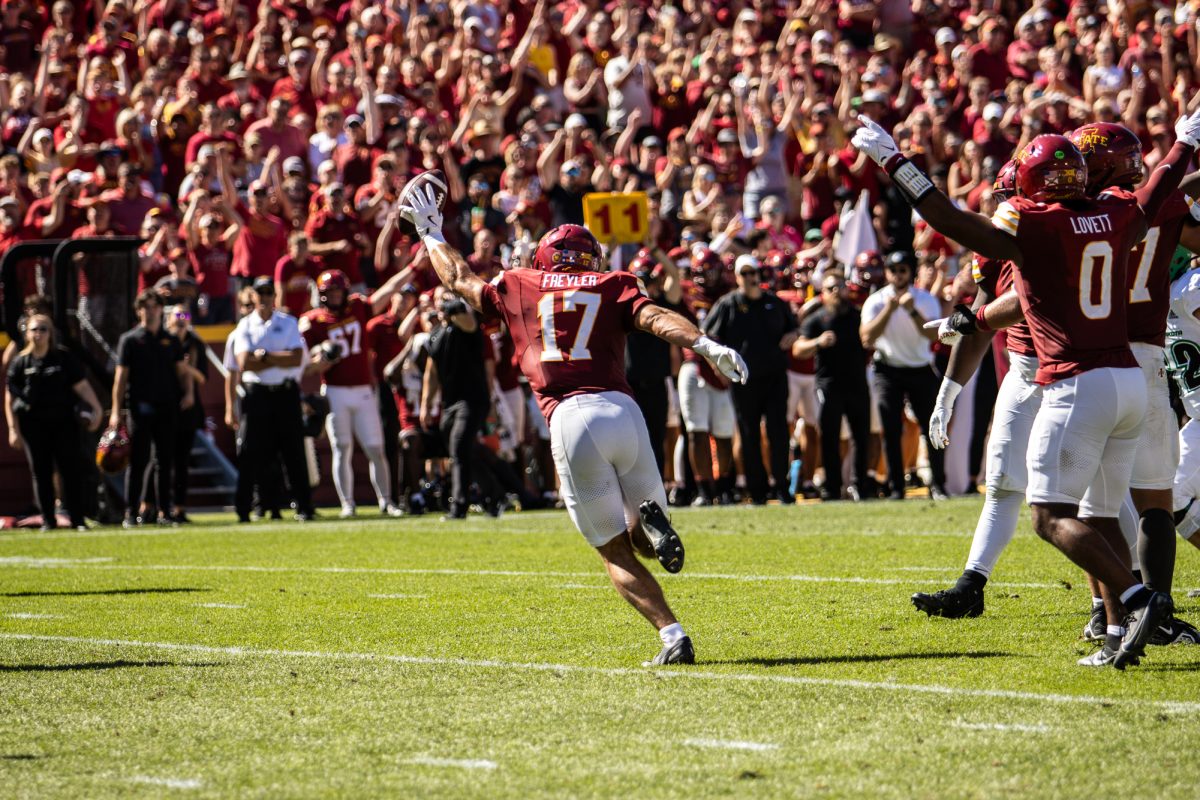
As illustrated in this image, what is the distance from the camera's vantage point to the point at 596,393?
7.52 m

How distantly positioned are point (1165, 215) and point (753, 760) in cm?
328

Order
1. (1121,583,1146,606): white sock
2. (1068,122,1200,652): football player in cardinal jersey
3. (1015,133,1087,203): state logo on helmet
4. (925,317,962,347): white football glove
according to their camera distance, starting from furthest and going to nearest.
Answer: (925,317,962,347): white football glove < (1068,122,1200,652): football player in cardinal jersey < (1015,133,1087,203): state logo on helmet < (1121,583,1146,606): white sock

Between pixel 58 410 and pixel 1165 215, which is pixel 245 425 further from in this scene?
pixel 1165 215

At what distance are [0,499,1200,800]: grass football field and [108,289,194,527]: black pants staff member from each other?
16.7 ft

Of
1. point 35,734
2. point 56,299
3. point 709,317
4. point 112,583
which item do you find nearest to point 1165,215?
point 35,734

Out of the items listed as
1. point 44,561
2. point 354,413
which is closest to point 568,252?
point 44,561

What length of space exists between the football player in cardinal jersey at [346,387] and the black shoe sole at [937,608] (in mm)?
9768

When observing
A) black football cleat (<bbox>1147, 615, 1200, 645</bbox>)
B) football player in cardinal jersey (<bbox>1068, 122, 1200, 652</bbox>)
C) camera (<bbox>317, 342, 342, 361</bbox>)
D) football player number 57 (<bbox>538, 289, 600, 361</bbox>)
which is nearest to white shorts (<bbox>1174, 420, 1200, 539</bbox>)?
football player in cardinal jersey (<bbox>1068, 122, 1200, 652</bbox>)

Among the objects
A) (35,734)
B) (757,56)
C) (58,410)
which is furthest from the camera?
(757,56)

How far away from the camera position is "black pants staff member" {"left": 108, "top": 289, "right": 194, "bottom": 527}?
1677 cm

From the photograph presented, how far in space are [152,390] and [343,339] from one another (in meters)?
1.82

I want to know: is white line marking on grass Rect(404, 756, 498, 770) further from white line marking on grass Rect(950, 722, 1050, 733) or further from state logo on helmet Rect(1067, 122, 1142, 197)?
state logo on helmet Rect(1067, 122, 1142, 197)

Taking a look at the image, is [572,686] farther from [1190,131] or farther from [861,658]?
[1190,131]

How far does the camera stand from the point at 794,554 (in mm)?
11836
